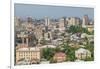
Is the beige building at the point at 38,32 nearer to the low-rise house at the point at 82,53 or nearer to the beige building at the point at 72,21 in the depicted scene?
the beige building at the point at 72,21

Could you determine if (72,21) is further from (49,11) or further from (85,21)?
(49,11)

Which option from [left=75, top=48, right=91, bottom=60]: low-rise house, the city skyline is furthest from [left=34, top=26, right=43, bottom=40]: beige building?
[left=75, top=48, right=91, bottom=60]: low-rise house

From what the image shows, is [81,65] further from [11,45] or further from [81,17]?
[11,45]

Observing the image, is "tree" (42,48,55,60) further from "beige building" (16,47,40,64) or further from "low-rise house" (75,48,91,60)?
"low-rise house" (75,48,91,60)

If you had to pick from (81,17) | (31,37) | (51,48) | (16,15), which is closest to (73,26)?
(81,17)

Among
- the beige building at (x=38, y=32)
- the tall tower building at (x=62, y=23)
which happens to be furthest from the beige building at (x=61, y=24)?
the beige building at (x=38, y=32)
